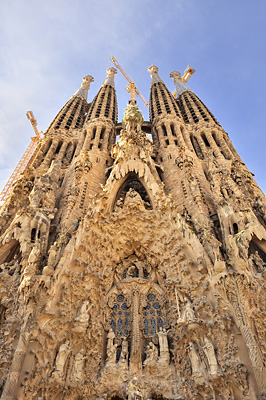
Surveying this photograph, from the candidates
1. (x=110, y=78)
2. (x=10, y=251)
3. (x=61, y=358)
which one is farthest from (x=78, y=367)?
(x=110, y=78)

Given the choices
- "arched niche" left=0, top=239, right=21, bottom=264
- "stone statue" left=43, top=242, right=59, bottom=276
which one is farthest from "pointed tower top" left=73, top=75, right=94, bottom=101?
"stone statue" left=43, top=242, right=59, bottom=276

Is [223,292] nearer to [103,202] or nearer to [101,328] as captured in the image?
[101,328]

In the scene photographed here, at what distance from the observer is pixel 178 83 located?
28.0 m

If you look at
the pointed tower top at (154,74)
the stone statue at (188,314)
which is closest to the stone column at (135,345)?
the stone statue at (188,314)

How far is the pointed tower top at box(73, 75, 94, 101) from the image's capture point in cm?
2664

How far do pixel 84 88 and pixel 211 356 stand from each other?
2588cm

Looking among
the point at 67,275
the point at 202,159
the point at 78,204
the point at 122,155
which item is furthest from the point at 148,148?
the point at 67,275

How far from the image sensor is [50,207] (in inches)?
479

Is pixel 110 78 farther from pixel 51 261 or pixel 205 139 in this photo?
pixel 51 261

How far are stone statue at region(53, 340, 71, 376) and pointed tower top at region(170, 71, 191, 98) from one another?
2291cm

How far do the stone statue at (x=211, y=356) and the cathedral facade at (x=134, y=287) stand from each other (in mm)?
23

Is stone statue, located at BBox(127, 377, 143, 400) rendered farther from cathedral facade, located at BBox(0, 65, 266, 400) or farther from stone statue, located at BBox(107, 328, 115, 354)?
stone statue, located at BBox(107, 328, 115, 354)

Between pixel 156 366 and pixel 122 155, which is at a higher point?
pixel 122 155

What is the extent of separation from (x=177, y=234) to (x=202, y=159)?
24.5 feet
